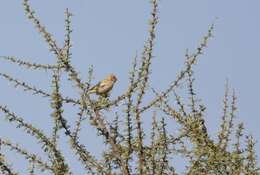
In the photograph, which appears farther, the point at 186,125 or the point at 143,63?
the point at 186,125

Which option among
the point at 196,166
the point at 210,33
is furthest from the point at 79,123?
the point at 210,33

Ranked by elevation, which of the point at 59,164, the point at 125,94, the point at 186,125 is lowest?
the point at 59,164

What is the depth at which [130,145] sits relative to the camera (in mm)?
4852

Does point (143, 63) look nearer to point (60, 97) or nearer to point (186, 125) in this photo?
point (60, 97)

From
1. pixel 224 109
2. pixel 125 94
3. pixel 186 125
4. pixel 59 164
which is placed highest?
pixel 224 109

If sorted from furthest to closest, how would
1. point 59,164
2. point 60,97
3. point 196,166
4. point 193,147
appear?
point 193,147 → point 196,166 → point 60,97 → point 59,164

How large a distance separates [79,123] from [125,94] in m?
0.47

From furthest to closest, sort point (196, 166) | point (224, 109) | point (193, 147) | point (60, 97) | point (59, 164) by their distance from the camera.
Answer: point (224, 109) → point (193, 147) → point (196, 166) → point (60, 97) → point (59, 164)

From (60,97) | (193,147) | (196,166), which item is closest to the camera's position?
(60,97)

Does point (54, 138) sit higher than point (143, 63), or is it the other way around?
point (143, 63)

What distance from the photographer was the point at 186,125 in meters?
6.35

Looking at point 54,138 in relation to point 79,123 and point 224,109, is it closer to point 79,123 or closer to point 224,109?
point 79,123

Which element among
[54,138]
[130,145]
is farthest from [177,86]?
[54,138]

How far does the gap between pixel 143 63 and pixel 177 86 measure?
372mm
